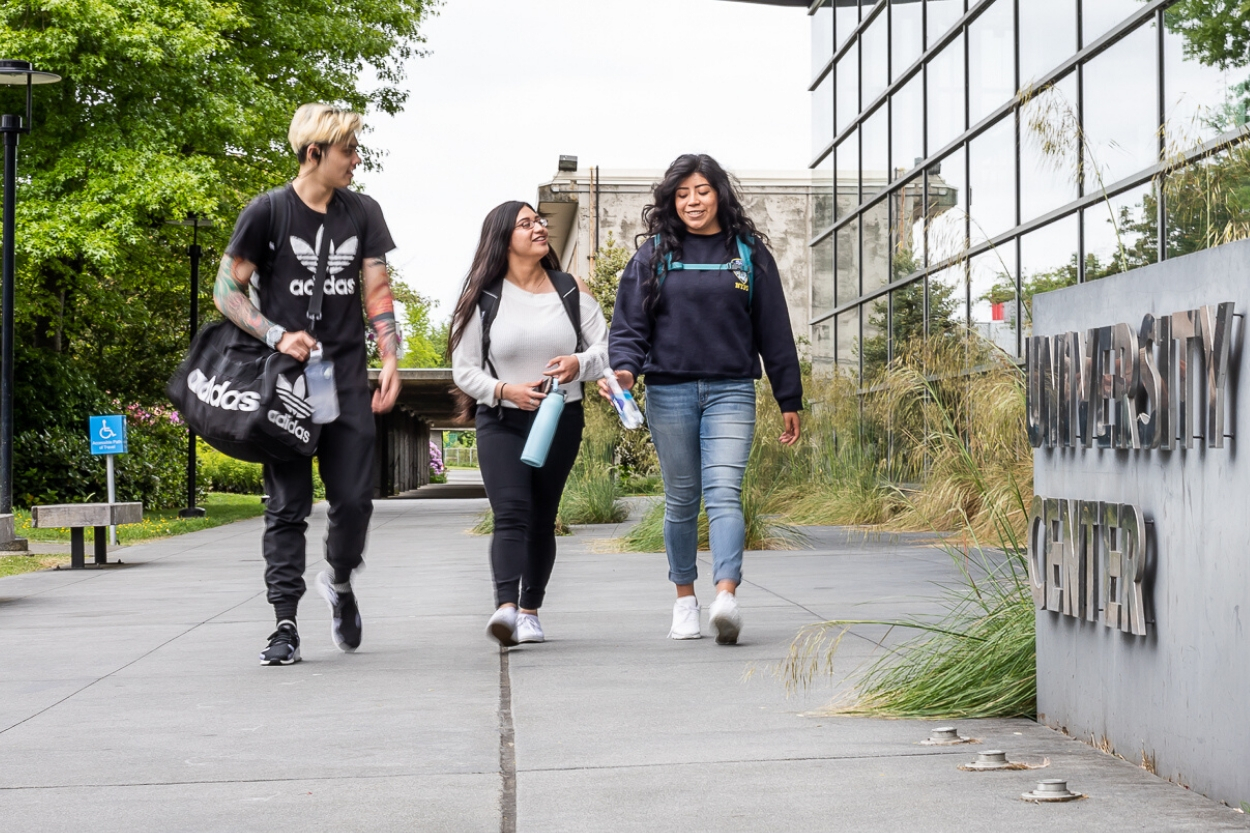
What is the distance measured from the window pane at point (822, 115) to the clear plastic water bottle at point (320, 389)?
17.3 metres

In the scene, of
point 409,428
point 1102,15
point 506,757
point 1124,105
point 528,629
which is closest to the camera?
point 506,757

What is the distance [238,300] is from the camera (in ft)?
16.5

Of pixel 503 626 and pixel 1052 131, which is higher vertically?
pixel 1052 131

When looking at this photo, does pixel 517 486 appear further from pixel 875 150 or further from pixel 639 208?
pixel 639 208

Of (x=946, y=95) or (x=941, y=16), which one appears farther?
(x=941, y=16)

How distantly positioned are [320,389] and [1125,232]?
7.54m

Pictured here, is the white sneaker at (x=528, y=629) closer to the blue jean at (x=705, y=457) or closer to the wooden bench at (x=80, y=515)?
Result: the blue jean at (x=705, y=457)

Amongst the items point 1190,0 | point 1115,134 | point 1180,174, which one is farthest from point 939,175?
point 1180,174

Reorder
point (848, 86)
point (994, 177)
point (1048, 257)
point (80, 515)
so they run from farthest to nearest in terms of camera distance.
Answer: point (848, 86) → point (994, 177) → point (1048, 257) → point (80, 515)

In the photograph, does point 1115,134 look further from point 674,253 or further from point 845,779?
point 845,779

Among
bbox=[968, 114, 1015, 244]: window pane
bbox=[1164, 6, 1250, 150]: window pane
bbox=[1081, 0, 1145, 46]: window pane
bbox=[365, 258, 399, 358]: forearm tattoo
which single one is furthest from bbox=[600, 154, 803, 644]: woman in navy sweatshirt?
bbox=[968, 114, 1015, 244]: window pane

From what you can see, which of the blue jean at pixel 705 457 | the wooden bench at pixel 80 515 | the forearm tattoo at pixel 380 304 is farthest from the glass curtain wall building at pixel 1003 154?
the wooden bench at pixel 80 515

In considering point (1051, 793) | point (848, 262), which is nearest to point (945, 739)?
point (1051, 793)

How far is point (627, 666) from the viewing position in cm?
494
